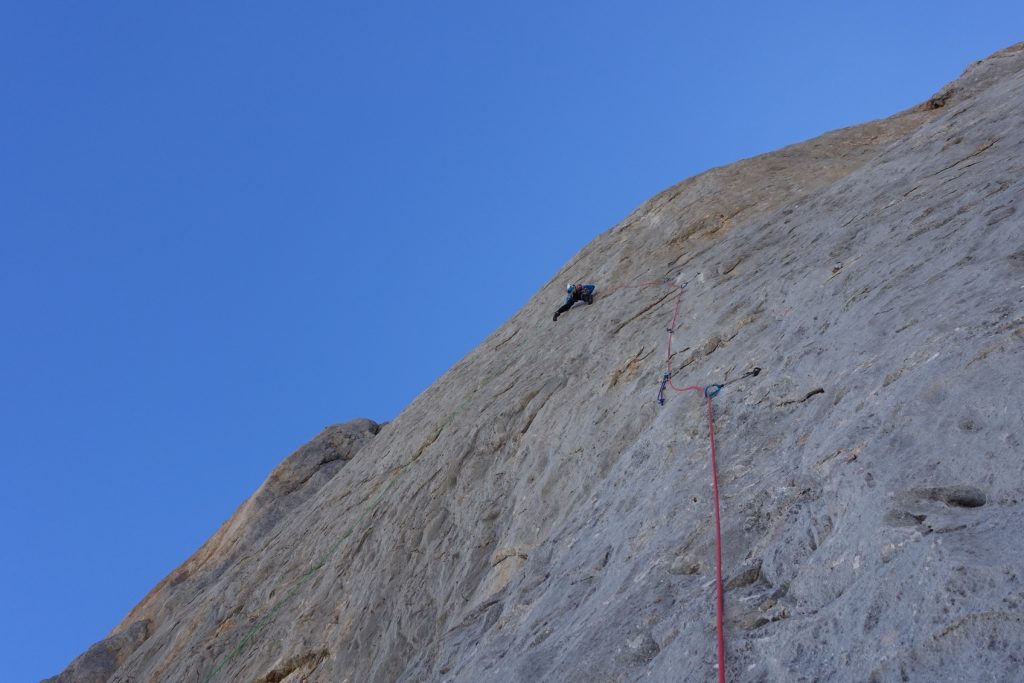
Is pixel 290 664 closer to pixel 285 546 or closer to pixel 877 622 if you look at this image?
pixel 285 546

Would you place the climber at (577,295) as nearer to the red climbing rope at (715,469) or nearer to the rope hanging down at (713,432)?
the rope hanging down at (713,432)

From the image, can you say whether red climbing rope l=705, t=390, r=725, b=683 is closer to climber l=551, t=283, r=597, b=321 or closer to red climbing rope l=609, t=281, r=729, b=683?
red climbing rope l=609, t=281, r=729, b=683

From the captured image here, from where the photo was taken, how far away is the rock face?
4848 mm

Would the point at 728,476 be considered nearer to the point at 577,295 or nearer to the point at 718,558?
the point at 718,558

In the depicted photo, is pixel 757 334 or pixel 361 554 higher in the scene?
pixel 361 554

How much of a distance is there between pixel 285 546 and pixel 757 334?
10.4 metres

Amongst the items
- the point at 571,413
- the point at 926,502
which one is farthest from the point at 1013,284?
the point at 571,413

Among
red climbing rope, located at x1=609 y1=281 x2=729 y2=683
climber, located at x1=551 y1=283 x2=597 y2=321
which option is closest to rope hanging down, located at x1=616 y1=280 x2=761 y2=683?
red climbing rope, located at x1=609 y1=281 x2=729 y2=683

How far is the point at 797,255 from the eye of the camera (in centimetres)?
1082

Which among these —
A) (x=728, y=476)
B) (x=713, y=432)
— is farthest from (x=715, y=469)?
(x=713, y=432)

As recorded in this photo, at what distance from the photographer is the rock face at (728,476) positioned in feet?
15.9

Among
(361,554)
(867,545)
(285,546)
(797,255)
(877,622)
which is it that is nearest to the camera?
(877,622)

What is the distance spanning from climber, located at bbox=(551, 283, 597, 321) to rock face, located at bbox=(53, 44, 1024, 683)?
180 millimetres

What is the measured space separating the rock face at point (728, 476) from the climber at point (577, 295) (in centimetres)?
18
